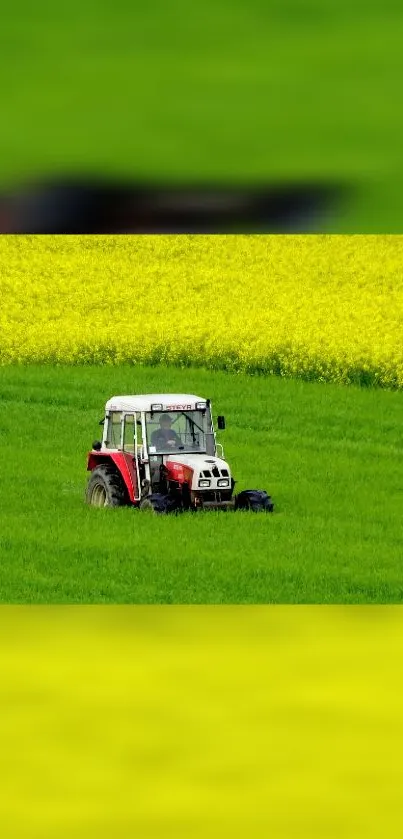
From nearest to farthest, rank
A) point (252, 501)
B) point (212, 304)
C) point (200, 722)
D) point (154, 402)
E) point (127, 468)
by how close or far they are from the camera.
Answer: point (200, 722) → point (154, 402) → point (127, 468) → point (252, 501) → point (212, 304)

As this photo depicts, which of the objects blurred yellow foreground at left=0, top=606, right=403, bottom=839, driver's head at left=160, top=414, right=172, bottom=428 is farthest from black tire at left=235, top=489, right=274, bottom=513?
blurred yellow foreground at left=0, top=606, right=403, bottom=839

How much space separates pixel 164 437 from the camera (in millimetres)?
11867

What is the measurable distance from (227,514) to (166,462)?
3.88 ft

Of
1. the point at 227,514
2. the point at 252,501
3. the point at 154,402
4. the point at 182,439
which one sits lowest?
the point at 227,514

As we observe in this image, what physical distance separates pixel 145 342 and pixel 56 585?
34.9ft

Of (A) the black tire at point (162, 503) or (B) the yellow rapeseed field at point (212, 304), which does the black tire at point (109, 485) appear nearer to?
(A) the black tire at point (162, 503)

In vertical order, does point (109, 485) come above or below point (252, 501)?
above

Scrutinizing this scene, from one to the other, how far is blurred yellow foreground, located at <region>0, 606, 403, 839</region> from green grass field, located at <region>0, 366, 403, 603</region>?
377 inches
